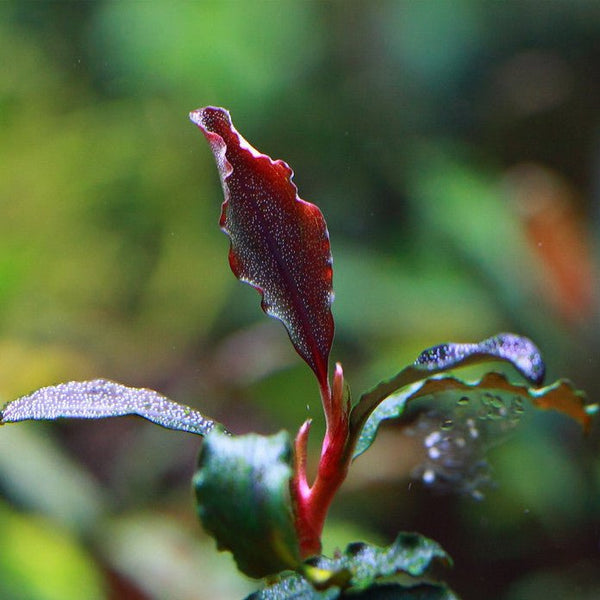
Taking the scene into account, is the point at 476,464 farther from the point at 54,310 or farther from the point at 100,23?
the point at 100,23

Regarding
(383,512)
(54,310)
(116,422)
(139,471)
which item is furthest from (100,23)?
(383,512)

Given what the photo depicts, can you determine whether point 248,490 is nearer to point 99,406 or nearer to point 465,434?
point 99,406

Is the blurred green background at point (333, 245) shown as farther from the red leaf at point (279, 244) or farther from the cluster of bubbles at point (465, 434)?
the red leaf at point (279, 244)

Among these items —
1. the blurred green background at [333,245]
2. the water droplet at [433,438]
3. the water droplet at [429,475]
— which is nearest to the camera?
the water droplet at [433,438]

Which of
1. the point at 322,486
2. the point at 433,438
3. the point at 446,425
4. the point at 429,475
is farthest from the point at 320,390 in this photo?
the point at 429,475

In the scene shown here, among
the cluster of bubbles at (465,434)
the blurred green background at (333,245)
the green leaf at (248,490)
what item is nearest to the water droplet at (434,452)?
the cluster of bubbles at (465,434)

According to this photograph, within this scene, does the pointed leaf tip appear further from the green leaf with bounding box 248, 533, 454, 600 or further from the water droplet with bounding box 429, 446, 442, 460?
the water droplet with bounding box 429, 446, 442, 460
